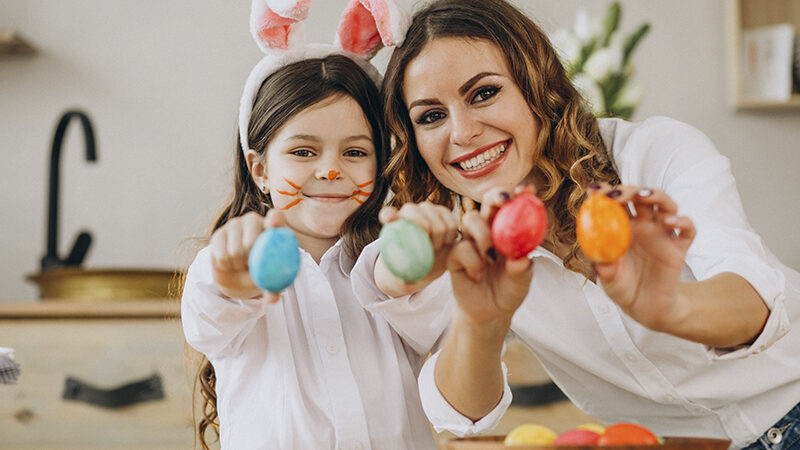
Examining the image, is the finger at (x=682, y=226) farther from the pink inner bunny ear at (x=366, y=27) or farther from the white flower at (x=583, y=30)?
the white flower at (x=583, y=30)

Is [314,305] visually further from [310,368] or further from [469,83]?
[469,83]

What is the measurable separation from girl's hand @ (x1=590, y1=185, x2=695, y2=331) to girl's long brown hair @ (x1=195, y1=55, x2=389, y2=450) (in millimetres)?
459

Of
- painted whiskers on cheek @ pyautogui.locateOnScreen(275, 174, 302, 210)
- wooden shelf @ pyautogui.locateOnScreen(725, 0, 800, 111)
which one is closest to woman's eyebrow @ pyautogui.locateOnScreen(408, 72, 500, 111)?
painted whiskers on cheek @ pyautogui.locateOnScreen(275, 174, 302, 210)

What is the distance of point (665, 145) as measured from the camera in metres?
1.04

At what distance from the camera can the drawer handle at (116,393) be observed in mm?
1602

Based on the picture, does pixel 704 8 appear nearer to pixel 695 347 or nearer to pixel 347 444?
pixel 695 347

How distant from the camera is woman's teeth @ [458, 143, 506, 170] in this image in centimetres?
107

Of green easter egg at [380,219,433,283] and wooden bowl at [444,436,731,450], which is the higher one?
green easter egg at [380,219,433,283]

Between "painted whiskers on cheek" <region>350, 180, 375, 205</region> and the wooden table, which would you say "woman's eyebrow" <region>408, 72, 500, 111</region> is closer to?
"painted whiskers on cheek" <region>350, 180, 375, 205</region>

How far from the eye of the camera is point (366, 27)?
1112mm

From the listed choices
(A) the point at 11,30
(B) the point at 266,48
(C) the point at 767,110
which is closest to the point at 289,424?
(B) the point at 266,48

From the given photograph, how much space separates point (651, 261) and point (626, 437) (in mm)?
175

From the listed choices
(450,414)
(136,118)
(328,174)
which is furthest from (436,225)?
(136,118)

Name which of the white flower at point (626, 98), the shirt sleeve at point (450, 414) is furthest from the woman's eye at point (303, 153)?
the white flower at point (626, 98)
